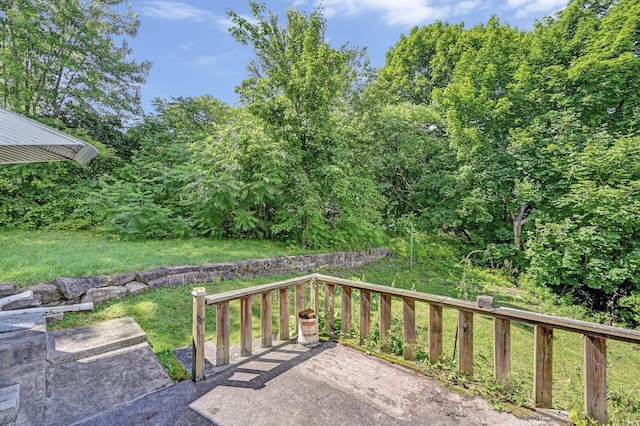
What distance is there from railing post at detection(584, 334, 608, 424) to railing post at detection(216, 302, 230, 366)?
275 cm

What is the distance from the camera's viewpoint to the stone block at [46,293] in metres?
3.61

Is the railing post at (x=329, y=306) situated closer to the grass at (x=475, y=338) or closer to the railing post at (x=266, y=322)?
the grass at (x=475, y=338)

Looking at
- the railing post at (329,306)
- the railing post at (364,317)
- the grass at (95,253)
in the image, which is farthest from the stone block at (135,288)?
the railing post at (364,317)

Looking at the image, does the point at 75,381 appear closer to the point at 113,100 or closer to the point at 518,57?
the point at 113,100

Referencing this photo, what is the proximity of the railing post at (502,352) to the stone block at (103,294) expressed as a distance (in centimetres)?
450

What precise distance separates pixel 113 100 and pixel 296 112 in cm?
752

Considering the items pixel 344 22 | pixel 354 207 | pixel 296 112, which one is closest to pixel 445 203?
pixel 354 207

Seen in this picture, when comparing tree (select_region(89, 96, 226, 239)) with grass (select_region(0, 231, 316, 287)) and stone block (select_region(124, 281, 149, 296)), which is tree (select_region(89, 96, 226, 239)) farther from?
stone block (select_region(124, 281, 149, 296))

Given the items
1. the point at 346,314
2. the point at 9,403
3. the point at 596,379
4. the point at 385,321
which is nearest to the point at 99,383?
the point at 9,403

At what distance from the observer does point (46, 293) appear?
3.64m

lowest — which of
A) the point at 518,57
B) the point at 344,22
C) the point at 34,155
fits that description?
the point at 34,155

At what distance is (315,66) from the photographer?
6.73 m

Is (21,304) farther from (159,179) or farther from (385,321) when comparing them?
(159,179)

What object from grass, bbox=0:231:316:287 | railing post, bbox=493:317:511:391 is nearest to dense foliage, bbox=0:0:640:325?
grass, bbox=0:231:316:287
